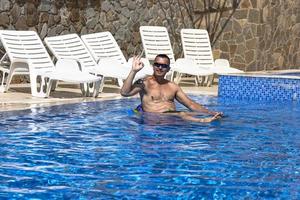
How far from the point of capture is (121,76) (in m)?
11.5

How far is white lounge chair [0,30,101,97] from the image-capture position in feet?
34.3

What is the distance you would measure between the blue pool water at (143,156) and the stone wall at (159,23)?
398 centimetres

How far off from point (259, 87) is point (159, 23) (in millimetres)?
4776

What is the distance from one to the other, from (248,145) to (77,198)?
2.72 meters

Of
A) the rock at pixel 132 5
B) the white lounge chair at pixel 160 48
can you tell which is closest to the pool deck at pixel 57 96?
the white lounge chair at pixel 160 48

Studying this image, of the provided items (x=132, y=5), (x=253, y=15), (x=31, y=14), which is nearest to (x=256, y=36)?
(x=253, y=15)

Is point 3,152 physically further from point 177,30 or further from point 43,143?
point 177,30

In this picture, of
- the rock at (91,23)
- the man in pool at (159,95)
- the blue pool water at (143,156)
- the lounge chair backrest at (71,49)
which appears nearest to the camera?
the blue pool water at (143,156)

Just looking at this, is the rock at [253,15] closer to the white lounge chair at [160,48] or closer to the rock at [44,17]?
the white lounge chair at [160,48]

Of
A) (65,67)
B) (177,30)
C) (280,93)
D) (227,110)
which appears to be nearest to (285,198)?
(227,110)

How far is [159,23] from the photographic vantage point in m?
16.3

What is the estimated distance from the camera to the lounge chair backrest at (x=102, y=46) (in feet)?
41.7

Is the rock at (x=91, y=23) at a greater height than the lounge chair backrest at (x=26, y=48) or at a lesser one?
greater

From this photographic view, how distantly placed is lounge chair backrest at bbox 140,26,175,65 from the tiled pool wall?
2.15m
